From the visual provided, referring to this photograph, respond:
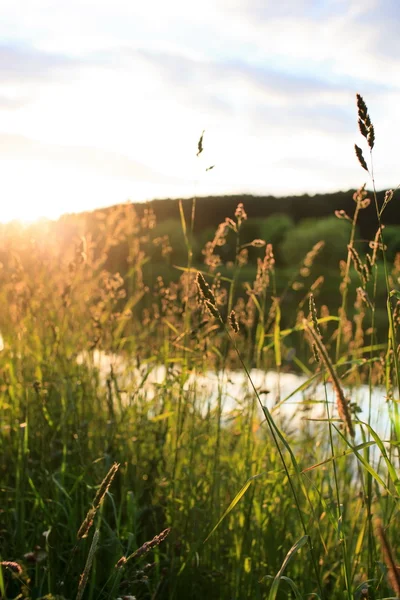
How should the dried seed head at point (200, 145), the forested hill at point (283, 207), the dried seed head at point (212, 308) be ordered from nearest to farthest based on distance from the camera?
the dried seed head at point (212, 308) → the dried seed head at point (200, 145) → the forested hill at point (283, 207)

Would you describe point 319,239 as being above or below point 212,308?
above

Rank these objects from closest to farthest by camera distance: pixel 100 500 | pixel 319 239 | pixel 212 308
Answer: pixel 100 500
pixel 212 308
pixel 319 239

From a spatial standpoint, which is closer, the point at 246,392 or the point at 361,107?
the point at 361,107

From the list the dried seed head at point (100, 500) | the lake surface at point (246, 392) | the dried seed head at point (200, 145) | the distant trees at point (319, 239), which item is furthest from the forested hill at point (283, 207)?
the dried seed head at point (100, 500)

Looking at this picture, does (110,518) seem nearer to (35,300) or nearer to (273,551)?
(273,551)

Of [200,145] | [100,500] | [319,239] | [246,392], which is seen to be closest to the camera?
[100,500]

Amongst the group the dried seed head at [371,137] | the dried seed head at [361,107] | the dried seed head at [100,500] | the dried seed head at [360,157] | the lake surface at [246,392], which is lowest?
the lake surface at [246,392]

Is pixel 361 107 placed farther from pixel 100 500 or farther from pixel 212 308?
pixel 100 500

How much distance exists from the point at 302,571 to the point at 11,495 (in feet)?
3.02

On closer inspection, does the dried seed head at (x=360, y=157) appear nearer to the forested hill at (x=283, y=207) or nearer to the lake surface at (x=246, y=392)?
the lake surface at (x=246, y=392)

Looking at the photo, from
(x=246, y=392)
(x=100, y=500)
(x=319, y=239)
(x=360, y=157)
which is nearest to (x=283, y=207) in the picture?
(x=319, y=239)

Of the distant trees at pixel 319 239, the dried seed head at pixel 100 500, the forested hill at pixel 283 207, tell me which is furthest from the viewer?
the forested hill at pixel 283 207

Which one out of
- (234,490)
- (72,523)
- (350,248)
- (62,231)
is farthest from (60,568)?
(62,231)

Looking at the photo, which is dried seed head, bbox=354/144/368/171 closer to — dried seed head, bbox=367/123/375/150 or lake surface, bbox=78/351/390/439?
dried seed head, bbox=367/123/375/150
